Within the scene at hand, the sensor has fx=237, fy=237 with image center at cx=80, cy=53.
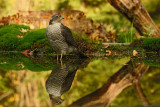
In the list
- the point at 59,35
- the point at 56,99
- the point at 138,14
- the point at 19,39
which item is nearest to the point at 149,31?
the point at 138,14

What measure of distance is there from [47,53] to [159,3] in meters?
10.6

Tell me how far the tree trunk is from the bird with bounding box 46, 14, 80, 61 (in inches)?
96.2

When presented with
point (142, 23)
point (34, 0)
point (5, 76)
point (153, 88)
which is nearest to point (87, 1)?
point (34, 0)

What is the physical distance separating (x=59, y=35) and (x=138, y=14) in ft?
10.3

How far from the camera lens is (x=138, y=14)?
710 cm

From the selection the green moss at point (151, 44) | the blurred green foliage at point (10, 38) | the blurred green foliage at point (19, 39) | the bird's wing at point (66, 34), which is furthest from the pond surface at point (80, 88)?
the blurred green foliage at point (10, 38)

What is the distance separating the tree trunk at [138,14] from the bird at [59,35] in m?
2.44

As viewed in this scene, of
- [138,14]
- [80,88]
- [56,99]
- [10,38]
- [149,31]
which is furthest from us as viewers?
[10,38]

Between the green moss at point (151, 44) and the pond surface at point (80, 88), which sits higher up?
the green moss at point (151, 44)

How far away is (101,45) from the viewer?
707cm

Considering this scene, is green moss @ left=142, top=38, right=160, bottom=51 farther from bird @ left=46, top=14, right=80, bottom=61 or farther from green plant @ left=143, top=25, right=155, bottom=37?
bird @ left=46, top=14, right=80, bottom=61

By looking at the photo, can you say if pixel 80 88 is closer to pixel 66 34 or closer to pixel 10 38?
pixel 66 34

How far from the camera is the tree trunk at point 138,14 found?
22.8ft

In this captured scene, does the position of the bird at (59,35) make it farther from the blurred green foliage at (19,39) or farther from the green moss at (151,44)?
the green moss at (151,44)
